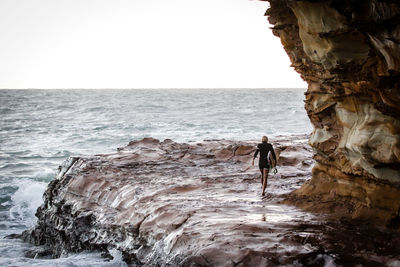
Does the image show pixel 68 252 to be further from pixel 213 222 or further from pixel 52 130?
pixel 52 130

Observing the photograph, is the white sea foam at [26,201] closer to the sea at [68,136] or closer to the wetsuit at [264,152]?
the sea at [68,136]

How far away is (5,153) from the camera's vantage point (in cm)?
2483

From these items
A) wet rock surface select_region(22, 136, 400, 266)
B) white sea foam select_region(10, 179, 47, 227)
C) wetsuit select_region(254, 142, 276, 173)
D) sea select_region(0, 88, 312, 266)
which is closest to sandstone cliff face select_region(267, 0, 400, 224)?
wet rock surface select_region(22, 136, 400, 266)

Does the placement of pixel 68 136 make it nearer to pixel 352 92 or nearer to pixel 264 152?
pixel 264 152

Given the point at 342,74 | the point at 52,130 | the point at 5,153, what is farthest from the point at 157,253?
the point at 52,130

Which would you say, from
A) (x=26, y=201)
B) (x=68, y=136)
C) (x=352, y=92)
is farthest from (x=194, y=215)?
(x=68, y=136)

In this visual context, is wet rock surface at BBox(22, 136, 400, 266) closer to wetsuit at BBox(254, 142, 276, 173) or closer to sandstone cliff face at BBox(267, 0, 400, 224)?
wetsuit at BBox(254, 142, 276, 173)

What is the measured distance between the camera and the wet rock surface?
6406 mm

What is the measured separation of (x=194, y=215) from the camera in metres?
8.08

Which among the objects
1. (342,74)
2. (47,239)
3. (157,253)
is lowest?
(47,239)

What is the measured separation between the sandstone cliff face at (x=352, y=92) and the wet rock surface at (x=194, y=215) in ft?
2.61

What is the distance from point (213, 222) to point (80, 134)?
2616 centimetres

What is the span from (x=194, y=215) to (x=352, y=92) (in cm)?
355

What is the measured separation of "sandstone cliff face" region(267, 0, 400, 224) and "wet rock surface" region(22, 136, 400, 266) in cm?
80
